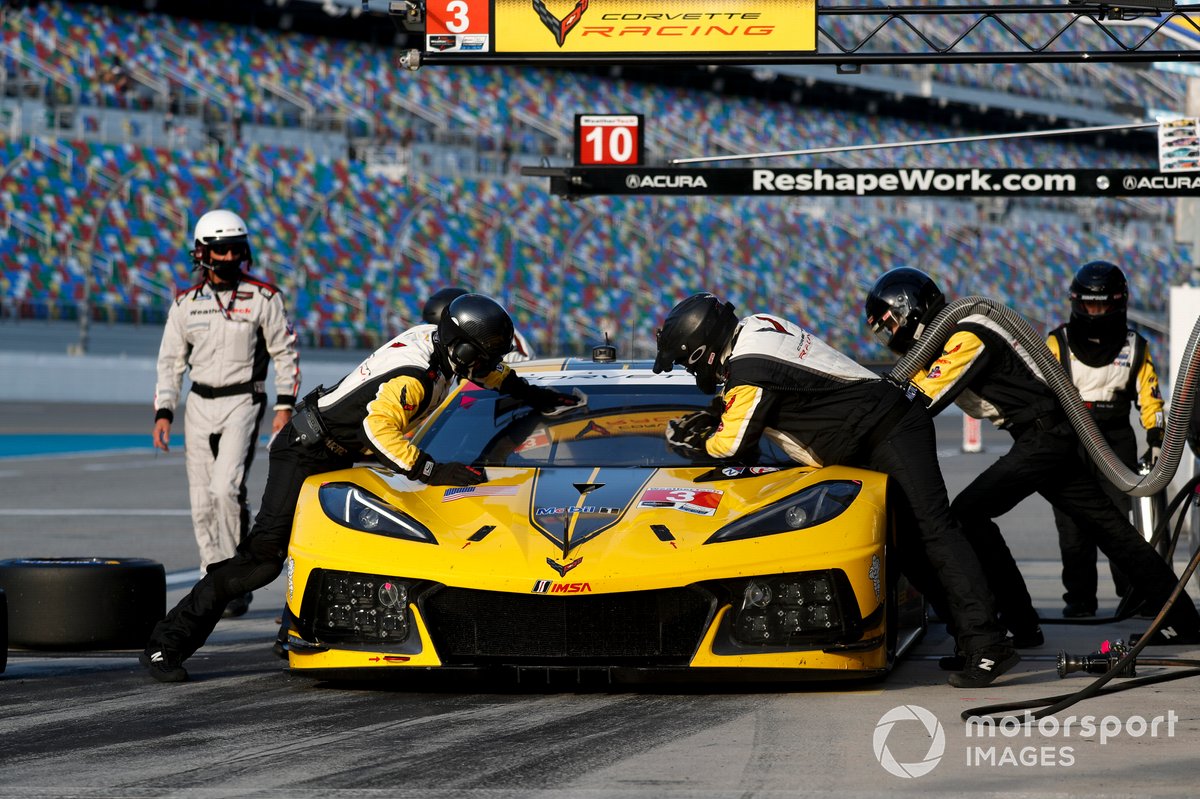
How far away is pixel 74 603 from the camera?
642cm

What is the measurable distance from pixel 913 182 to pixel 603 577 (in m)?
7.38

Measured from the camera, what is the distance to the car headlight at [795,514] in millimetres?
5242

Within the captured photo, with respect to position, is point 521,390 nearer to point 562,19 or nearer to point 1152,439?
point 1152,439

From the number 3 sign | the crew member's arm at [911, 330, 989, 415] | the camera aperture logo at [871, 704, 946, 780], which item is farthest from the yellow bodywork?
the number 3 sign

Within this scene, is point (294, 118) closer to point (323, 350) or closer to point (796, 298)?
point (323, 350)

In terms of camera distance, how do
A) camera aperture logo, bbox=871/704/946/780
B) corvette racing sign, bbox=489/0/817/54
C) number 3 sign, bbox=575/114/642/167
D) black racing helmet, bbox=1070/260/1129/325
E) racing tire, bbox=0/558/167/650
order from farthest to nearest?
number 3 sign, bbox=575/114/642/167 < corvette racing sign, bbox=489/0/817/54 < black racing helmet, bbox=1070/260/1129/325 < racing tire, bbox=0/558/167/650 < camera aperture logo, bbox=871/704/946/780

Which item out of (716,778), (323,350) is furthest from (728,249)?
(716,778)

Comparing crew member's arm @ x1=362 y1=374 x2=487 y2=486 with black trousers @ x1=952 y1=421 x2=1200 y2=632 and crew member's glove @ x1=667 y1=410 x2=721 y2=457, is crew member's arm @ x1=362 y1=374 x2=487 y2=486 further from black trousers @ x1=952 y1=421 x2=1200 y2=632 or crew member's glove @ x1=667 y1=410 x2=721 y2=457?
black trousers @ x1=952 y1=421 x2=1200 y2=632

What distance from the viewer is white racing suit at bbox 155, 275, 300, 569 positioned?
25.8 feet

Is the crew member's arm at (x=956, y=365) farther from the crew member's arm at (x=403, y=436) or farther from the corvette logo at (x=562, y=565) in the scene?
the corvette logo at (x=562, y=565)

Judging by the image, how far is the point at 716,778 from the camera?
394 centimetres

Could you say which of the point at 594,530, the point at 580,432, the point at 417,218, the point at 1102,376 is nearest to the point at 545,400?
the point at 580,432

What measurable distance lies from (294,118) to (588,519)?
38.6 meters

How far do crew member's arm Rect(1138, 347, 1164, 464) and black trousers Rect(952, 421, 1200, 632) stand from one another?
126cm
